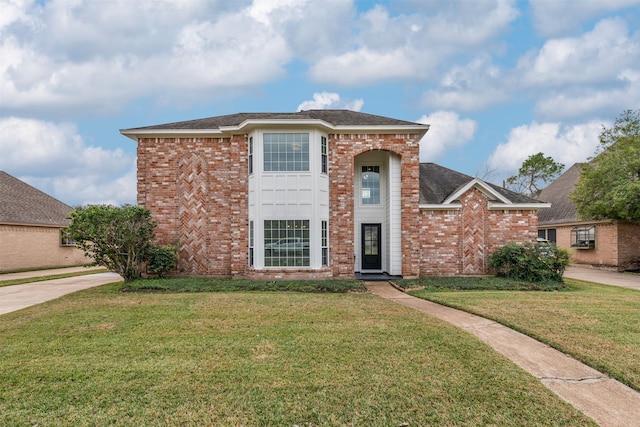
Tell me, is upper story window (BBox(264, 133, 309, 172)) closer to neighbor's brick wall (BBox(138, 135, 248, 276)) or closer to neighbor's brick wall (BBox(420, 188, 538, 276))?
neighbor's brick wall (BBox(138, 135, 248, 276))

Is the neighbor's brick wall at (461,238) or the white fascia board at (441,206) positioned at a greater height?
the white fascia board at (441,206)

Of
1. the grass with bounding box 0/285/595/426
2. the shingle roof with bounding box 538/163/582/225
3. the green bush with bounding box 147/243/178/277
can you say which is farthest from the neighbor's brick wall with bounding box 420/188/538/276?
the shingle roof with bounding box 538/163/582/225

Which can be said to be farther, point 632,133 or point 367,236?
point 632,133

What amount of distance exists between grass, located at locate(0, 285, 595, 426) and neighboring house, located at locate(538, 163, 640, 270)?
14265 mm

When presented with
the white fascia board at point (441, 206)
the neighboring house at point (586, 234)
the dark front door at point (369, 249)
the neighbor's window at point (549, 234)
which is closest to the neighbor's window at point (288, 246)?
the dark front door at point (369, 249)

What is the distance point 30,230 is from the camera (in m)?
19.1

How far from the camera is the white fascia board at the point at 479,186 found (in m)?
13.8

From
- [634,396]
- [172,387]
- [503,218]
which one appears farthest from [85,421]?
[503,218]

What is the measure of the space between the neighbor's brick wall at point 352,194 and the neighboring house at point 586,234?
8.19 meters

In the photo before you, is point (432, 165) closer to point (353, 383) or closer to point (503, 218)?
point (503, 218)

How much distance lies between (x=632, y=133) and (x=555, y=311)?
50.8 ft

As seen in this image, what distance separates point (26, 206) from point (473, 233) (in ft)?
78.4

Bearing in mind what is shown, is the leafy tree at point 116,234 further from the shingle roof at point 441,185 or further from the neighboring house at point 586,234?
the neighboring house at point 586,234

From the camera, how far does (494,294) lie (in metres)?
10.3
